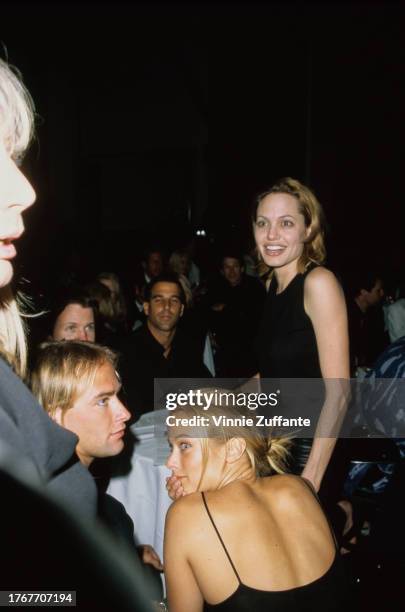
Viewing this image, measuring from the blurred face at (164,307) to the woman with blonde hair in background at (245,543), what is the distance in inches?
62.9

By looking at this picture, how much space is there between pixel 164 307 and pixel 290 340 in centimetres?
145

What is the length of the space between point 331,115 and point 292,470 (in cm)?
452

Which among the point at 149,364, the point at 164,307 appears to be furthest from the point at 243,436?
the point at 164,307

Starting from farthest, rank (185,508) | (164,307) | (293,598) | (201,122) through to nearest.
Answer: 1. (201,122)
2. (164,307)
3. (185,508)
4. (293,598)

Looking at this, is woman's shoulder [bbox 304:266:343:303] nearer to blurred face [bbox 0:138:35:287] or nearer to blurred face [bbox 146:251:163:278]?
blurred face [bbox 0:138:35:287]

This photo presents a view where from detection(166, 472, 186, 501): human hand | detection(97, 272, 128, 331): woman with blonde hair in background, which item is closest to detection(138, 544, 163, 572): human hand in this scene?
detection(166, 472, 186, 501): human hand

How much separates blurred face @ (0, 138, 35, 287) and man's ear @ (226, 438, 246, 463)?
97cm

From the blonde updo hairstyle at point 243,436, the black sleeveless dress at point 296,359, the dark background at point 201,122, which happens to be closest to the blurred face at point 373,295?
the dark background at point 201,122

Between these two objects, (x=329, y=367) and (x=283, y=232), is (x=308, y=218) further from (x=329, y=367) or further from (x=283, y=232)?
(x=329, y=367)

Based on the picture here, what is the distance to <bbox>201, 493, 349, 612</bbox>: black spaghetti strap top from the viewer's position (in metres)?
1.17

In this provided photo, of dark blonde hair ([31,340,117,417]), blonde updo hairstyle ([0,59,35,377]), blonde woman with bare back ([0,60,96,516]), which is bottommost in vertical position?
dark blonde hair ([31,340,117,417])

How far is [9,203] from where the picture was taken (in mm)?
646

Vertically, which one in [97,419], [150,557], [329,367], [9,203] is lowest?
[150,557]

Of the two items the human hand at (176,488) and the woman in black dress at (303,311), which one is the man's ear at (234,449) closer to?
the human hand at (176,488)
